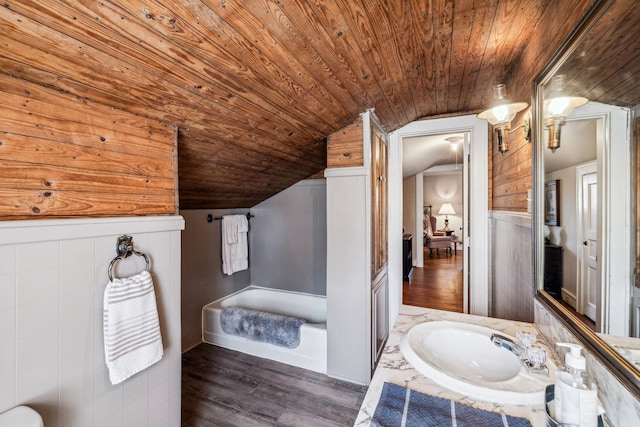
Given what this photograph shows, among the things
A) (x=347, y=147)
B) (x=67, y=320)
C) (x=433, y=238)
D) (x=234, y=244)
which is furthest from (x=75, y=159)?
(x=433, y=238)

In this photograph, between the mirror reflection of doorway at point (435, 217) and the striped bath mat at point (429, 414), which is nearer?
the striped bath mat at point (429, 414)

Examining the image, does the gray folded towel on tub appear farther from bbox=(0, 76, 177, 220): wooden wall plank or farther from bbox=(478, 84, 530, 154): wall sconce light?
bbox=(478, 84, 530, 154): wall sconce light

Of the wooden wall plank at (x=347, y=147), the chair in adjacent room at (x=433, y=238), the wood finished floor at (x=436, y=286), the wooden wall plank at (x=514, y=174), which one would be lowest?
the wood finished floor at (x=436, y=286)

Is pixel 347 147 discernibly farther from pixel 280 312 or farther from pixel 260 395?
pixel 280 312

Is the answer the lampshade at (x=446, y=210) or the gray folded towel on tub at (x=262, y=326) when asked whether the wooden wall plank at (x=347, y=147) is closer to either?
the gray folded towel on tub at (x=262, y=326)

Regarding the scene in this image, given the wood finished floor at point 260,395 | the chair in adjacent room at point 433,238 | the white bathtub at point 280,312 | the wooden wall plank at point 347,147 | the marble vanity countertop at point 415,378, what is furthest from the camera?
the chair in adjacent room at point 433,238

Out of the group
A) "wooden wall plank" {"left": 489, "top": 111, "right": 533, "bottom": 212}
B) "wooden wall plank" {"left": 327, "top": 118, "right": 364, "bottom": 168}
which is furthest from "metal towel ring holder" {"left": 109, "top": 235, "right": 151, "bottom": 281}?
"wooden wall plank" {"left": 489, "top": 111, "right": 533, "bottom": 212}

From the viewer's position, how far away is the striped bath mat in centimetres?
70

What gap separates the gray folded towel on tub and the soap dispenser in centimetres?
210

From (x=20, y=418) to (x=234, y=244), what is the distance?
94.8 inches

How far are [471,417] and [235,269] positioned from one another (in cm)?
296

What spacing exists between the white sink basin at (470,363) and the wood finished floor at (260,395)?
1.17m

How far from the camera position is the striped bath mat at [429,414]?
0.70m

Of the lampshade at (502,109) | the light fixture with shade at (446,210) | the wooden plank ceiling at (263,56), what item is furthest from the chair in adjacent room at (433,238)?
the lampshade at (502,109)
